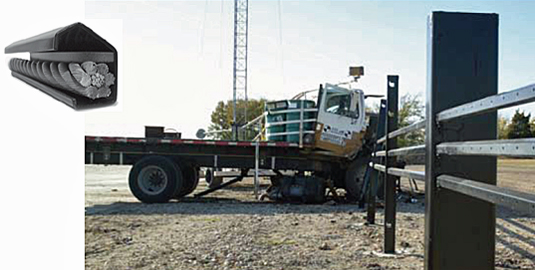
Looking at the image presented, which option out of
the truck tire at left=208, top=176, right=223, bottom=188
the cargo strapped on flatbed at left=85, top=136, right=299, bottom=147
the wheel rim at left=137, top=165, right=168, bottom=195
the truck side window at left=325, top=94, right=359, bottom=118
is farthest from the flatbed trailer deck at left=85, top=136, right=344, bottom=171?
the truck side window at left=325, top=94, right=359, bottom=118

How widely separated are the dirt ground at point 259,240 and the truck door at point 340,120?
2184 mm

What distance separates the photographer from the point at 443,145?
7.07 ft

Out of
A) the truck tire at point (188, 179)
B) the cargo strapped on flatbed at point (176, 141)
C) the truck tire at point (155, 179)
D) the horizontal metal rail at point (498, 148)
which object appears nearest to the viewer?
the horizontal metal rail at point (498, 148)

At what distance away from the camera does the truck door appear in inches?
447

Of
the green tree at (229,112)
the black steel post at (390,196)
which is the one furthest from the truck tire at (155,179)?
the green tree at (229,112)

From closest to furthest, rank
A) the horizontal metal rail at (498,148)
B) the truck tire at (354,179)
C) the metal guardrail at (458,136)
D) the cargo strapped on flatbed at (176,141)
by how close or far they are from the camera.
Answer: the horizontal metal rail at (498,148)
the metal guardrail at (458,136)
the truck tire at (354,179)
the cargo strapped on flatbed at (176,141)

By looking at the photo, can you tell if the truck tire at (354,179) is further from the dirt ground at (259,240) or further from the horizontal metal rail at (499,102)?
the horizontal metal rail at (499,102)

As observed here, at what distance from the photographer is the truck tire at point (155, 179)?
11.2 meters

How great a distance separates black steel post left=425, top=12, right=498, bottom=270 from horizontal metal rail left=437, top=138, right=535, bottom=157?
0.72 feet

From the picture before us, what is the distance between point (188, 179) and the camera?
1234cm

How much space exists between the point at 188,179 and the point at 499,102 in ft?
36.5

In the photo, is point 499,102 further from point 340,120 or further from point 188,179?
point 188,179

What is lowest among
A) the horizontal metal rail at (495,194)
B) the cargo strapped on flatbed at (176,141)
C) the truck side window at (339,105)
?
the cargo strapped on flatbed at (176,141)

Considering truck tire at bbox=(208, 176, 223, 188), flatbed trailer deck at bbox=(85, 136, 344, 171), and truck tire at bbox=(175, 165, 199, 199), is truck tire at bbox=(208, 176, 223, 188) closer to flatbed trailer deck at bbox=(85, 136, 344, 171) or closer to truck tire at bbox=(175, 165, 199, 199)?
truck tire at bbox=(175, 165, 199, 199)
